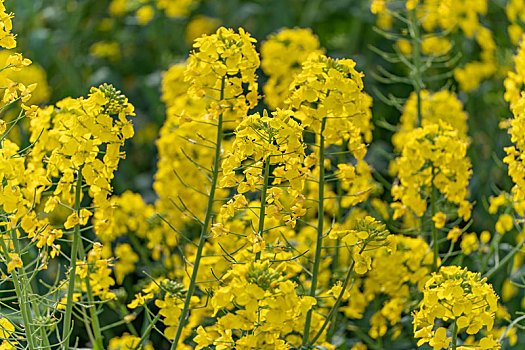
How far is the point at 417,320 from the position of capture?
234 centimetres

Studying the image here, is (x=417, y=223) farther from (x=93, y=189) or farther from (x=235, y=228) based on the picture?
(x=93, y=189)

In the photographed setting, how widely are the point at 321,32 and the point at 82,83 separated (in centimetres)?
213

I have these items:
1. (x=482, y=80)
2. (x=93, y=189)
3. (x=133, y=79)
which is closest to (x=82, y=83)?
(x=133, y=79)

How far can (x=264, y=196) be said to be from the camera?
7.86 ft

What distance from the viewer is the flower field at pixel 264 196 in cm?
233

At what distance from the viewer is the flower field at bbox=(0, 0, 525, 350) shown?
2.33 m

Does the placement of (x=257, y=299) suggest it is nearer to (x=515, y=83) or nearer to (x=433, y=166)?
(x=433, y=166)

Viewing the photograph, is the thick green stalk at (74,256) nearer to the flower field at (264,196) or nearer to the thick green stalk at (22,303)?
the flower field at (264,196)

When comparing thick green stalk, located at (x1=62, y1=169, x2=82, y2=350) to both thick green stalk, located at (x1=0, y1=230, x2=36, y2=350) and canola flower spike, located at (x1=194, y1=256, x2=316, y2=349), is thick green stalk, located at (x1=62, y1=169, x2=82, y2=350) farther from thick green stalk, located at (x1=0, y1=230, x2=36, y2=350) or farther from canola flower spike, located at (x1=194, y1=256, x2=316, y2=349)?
canola flower spike, located at (x1=194, y1=256, x2=316, y2=349)

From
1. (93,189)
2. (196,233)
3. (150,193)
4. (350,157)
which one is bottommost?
(150,193)

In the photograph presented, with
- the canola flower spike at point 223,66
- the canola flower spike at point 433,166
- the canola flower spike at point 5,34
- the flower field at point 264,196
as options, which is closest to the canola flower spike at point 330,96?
the flower field at point 264,196

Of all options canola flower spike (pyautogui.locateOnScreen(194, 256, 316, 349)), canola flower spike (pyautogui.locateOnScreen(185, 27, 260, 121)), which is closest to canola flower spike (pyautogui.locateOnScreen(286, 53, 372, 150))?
canola flower spike (pyautogui.locateOnScreen(185, 27, 260, 121))

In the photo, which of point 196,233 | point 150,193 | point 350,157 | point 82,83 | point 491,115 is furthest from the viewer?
point 82,83

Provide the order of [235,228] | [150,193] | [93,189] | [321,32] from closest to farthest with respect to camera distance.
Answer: [93,189] < [235,228] < [150,193] < [321,32]
